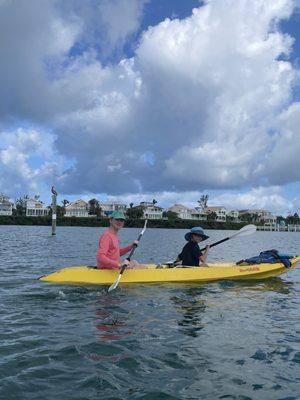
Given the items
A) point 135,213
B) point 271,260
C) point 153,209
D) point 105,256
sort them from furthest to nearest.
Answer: point 153,209 < point 135,213 < point 271,260 < point 105,256

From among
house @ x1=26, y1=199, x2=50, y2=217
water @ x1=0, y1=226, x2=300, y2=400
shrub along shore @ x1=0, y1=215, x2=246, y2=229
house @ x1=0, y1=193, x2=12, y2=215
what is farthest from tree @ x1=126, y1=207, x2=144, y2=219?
water @ x1=0, y1=226, x2=300, y2=400

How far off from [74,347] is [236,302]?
220 inches

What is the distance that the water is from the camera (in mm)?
5582

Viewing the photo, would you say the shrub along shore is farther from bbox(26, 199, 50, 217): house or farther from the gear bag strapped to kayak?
the gear bag strapped to kayak

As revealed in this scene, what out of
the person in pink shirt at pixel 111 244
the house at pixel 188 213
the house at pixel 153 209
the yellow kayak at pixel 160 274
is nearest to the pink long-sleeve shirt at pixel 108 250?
the person in pink shirt at pixel 111 244

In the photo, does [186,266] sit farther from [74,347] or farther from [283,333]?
[74,347]

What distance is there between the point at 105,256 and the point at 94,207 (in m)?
149

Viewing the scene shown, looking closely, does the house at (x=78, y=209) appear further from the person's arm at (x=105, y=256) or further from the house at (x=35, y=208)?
the person's arm at (x=105, y=256)

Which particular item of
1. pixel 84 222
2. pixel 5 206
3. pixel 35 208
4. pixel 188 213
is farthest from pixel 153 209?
pixel 84 222

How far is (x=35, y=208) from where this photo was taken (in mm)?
163625

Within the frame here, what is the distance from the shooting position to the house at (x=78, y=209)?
169 metres

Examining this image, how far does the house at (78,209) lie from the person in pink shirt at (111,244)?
154 m

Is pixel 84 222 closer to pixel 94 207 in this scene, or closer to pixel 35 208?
pixel 94 207

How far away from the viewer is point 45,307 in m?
10.0
